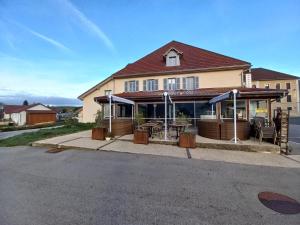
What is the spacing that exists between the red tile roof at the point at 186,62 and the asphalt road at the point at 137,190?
47.4 feet

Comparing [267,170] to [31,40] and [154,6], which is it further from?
[31,40]

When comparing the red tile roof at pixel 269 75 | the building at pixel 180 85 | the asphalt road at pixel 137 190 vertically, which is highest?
the red tile roof at pixel 269 75

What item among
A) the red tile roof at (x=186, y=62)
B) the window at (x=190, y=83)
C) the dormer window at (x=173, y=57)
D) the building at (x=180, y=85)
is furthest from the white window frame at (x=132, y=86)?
the window at (x=190, y=83)

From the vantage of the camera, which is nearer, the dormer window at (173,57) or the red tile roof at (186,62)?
the red tile roof at (186,62)

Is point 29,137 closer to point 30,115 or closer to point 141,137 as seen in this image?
point 141,137

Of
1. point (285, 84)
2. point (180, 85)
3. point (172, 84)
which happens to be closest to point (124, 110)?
point (172, 84)

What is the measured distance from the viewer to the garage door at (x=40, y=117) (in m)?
43.2

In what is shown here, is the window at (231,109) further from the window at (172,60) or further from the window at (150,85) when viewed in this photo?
the window at (172,60)

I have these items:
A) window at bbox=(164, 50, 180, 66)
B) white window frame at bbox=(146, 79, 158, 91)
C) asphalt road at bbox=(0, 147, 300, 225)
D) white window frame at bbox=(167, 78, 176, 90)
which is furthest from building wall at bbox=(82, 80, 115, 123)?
asphalt road at bbox=(0, 147, 300, 225)

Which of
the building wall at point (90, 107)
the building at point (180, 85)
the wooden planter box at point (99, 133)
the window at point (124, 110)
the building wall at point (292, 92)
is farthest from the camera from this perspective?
the building wall at point (292, 92)

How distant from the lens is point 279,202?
378 cm

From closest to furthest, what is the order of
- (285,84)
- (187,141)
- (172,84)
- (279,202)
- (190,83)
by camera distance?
1. (279,202)
2. (187,141)
3. (190,83)
4. (172,84)
5. (285,84)

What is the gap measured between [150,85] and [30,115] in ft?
117

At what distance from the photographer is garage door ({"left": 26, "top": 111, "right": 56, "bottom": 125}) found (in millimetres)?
43188
